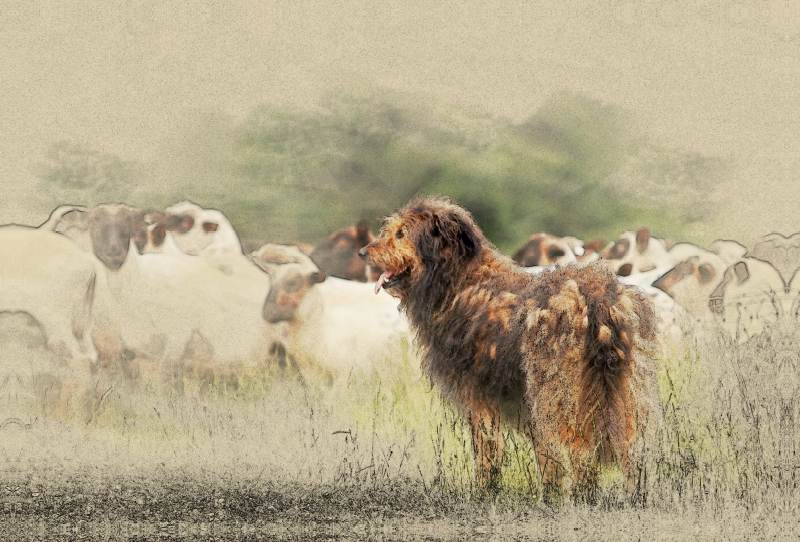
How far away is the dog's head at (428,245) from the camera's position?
7469 mm

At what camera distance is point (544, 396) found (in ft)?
22.0

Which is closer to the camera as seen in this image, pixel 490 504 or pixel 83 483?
pixel 490 504

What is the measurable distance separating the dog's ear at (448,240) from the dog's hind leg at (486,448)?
3.49 feet

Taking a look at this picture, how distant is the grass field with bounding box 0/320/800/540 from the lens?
6.57 metres

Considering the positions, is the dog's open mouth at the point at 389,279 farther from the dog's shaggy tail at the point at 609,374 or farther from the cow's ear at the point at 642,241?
the cow's ear at the point at 642,241

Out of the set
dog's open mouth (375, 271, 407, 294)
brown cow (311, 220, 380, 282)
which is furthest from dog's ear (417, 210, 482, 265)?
brown cow (311, 220, 380, 282)

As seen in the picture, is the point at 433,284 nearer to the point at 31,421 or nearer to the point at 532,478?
the point at 532,478

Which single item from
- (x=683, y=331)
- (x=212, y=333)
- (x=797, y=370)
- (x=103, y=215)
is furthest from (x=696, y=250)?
(x=103, y=215)

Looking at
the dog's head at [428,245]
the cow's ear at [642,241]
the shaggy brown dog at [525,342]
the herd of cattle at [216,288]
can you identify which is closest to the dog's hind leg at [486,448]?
the shaggy brown dog at [525,342]

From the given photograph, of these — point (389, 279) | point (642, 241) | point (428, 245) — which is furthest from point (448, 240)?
point (642, 241)

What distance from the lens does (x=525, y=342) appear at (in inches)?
266

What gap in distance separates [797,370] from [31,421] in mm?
6718

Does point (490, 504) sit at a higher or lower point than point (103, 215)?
lower

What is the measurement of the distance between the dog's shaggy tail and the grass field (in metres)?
0.35
